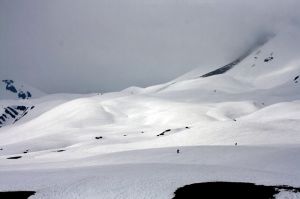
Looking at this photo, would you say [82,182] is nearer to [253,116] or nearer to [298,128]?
[298,128]

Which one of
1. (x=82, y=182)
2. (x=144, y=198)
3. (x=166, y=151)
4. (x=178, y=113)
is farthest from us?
(x=178, y=113)

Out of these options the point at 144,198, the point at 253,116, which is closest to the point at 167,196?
the point at 144,198

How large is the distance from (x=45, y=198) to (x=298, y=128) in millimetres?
51036

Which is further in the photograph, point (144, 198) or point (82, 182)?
point (82, 182)

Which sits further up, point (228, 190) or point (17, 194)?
point (17, 194)

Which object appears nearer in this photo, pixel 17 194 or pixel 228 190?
pixel 228 190

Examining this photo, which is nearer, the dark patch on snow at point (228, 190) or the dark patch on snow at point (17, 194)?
the dark patch on snow at point (228, 190)

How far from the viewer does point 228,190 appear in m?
31.9

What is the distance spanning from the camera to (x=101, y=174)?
3800cm

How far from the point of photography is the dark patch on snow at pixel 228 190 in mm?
30156

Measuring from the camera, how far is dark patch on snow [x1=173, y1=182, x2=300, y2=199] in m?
30.2

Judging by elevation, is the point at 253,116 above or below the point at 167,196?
above

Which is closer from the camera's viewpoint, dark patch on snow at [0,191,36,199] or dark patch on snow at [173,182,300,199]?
dark patch on snow at [173,182,300,199]

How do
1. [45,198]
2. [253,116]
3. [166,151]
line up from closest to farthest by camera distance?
[45,198], [166,151], [253,116]
